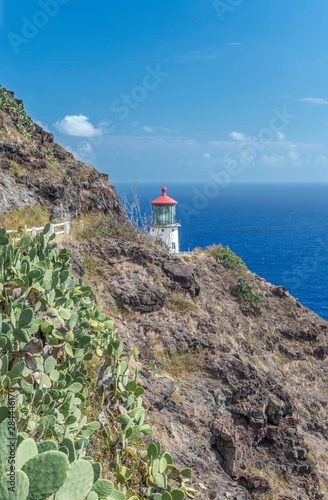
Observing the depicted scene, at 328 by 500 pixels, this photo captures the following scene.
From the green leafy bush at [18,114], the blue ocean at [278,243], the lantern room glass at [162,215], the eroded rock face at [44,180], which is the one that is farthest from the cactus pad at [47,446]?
the blue ocean at [278,243]

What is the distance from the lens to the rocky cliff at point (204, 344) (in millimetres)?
10727

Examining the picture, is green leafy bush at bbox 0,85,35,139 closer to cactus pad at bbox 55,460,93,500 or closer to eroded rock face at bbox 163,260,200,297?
eroded rock face at bbox 163,260,200,297

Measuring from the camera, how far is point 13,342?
6512 millimetres

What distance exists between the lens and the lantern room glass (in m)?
29.5

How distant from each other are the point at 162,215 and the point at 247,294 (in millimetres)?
9751

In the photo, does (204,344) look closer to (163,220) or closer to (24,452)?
(24,452)

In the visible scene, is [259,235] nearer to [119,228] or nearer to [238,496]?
[119,228]

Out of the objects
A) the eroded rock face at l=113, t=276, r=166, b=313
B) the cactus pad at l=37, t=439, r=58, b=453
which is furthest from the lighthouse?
the cactus pad at l=37, t=439, r=58, b=453

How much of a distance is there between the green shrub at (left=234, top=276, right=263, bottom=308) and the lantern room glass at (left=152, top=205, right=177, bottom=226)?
338 inches

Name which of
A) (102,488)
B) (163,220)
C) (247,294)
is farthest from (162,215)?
(102,488)

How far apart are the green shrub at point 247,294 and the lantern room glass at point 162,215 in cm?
859

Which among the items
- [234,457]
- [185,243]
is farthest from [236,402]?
[185,243]

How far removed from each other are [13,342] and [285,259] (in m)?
74.0

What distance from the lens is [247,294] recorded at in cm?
2306
